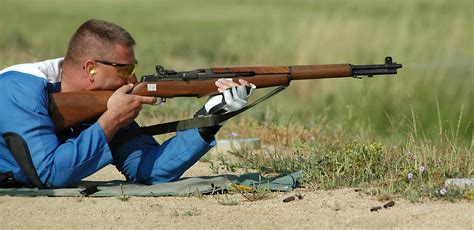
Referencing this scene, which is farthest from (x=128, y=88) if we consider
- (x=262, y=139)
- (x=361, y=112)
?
(x=361, y=112)

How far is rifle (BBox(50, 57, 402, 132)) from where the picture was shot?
645 cm

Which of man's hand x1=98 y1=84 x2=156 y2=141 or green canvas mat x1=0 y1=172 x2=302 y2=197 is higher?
man's hand x1=98 y1=84 x2=156 y2=141

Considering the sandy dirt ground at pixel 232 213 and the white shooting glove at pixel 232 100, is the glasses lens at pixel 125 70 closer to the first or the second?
the white shooting glove at pixel 232 100

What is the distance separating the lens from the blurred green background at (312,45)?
10.8 m

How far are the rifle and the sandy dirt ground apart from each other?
1.78 feet

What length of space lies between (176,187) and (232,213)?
0.73m

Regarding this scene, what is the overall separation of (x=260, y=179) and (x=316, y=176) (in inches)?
14.3

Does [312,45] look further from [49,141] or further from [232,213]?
[232,213]

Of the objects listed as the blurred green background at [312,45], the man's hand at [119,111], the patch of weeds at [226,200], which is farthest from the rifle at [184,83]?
the blurred green background at [312,45]

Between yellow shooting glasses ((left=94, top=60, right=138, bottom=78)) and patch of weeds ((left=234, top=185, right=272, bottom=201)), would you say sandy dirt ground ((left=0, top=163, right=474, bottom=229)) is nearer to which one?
patch of weeds ((left=234, top=185, right=272, bottom=201))

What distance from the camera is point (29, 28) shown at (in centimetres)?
1688

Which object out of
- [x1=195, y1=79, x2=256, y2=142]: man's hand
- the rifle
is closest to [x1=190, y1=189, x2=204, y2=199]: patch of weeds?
[x1=195, y1=79, x2=256, y2=142]: man's hand

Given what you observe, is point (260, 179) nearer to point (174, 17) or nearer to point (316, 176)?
point (316, 176)

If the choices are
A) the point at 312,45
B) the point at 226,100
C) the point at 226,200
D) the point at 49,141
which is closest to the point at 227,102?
the point at 226,100
